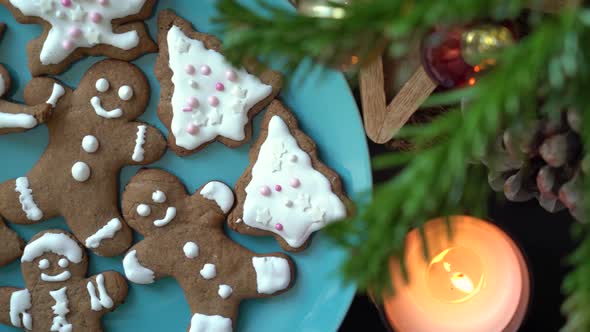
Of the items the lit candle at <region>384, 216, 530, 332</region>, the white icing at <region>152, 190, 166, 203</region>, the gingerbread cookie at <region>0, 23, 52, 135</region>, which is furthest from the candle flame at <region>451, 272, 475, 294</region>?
the gingerbread cookie at <region>0, 23, 52, 135</region>

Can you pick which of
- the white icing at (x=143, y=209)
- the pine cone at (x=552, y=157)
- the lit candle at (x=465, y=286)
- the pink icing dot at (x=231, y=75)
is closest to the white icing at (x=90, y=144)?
the white icing at (x=143, y=209)

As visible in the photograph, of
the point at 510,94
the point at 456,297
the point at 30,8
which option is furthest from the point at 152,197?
the point at 510,94

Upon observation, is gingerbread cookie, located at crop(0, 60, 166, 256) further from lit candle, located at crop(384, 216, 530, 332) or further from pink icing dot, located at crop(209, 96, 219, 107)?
lit candle, located at crop(384, 216, 530, 332)

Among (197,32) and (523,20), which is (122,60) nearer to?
(197,32)

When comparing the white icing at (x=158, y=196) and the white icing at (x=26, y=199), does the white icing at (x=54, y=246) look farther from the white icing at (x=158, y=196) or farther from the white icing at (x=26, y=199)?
the white icing at (x=158, y=196)

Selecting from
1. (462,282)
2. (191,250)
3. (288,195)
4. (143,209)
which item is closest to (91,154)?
(143,209)

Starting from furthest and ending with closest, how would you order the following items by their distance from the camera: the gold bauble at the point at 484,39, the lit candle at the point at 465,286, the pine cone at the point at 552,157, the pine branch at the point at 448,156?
the lit candle at the point at 465,286
the gold bauble at the point at 484,39
the pine cone at the point at 552,157
the pine branch at the point at 448,156
